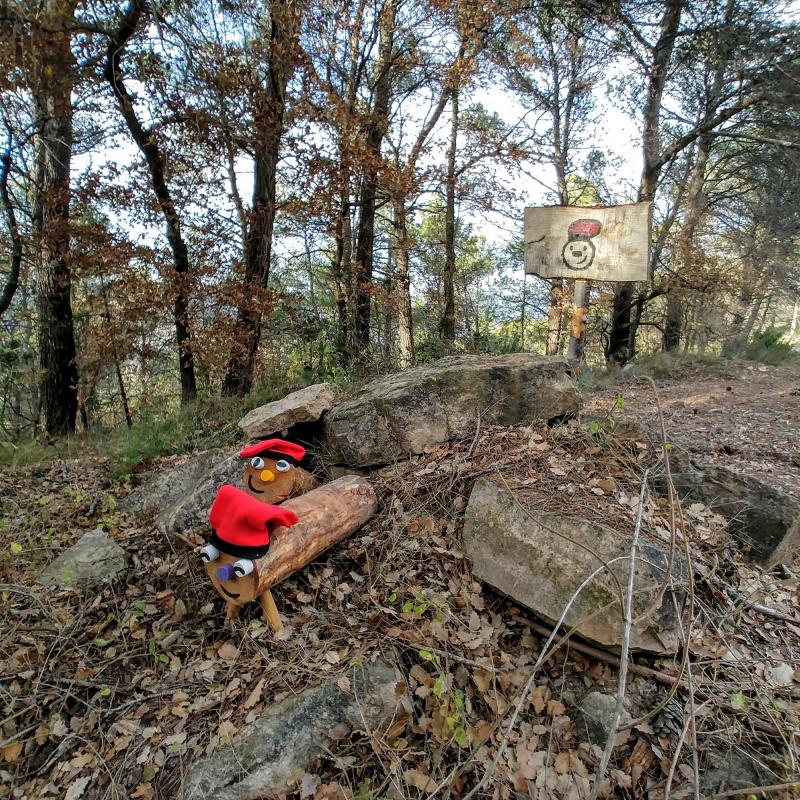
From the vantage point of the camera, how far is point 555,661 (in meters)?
2.77

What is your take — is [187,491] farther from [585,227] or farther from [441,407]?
[585,227]

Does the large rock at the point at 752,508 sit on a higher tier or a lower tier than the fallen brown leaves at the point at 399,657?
higher

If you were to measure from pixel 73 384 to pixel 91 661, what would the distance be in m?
6.70

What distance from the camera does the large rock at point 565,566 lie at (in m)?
2.59

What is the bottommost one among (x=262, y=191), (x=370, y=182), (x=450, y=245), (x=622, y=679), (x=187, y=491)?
(x=187, y=491)

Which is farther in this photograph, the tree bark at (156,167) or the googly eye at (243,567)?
the tree bark at (156,167)

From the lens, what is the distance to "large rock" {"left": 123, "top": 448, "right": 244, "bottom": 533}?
3895 millimetres

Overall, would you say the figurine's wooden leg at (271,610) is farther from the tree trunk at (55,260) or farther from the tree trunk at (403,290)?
the tree trunk at (403,290)

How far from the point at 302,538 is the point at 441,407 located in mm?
1706

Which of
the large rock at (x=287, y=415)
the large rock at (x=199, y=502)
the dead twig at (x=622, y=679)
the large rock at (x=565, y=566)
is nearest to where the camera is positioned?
the dead twig at (x=622, y=679)

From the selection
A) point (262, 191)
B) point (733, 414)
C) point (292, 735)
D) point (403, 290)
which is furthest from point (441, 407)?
point (403, 290)

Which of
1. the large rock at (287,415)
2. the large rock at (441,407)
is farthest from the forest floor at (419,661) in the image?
the large rock at (287,415)

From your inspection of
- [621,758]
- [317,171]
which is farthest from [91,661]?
[317,171]

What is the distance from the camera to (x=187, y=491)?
4.40 meters
